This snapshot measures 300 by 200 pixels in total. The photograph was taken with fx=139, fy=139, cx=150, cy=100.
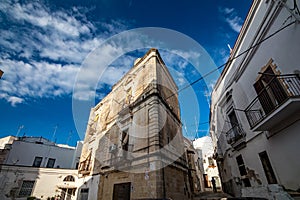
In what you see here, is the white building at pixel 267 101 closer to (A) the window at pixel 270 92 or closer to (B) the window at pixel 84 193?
(A) the window at pixel 270 92

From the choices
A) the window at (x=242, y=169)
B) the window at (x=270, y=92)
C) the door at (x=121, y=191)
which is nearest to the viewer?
the window at (x=270, y=92)

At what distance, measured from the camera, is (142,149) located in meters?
8.26

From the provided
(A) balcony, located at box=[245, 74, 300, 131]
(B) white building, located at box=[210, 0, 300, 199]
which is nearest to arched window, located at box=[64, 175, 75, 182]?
(B) white building, located at box=[210, 0, 300, 199]

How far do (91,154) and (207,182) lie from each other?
20.3m

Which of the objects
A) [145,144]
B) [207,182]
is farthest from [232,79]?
[207,182]

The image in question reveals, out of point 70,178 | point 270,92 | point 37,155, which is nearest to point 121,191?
point 270,92

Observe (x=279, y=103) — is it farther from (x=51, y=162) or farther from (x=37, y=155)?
(x=37, y=155)

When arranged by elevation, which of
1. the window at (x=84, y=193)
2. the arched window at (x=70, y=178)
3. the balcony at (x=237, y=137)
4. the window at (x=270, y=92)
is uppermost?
the window at (x=270, y=92)

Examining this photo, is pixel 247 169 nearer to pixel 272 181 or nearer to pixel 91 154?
pixel 272 181

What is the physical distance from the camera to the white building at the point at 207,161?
78.1 ft

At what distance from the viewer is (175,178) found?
821cm

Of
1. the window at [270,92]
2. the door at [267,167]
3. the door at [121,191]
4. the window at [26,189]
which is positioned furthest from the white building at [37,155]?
the window at [270,92]

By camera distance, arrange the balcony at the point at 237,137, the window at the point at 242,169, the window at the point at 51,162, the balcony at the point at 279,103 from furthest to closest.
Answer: the window at the point at 51,162, the balcony at the point at 237,137, the window at the point at 242,169, the balcony at the point at 279,103

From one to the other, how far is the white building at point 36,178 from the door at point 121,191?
9.35 ft
